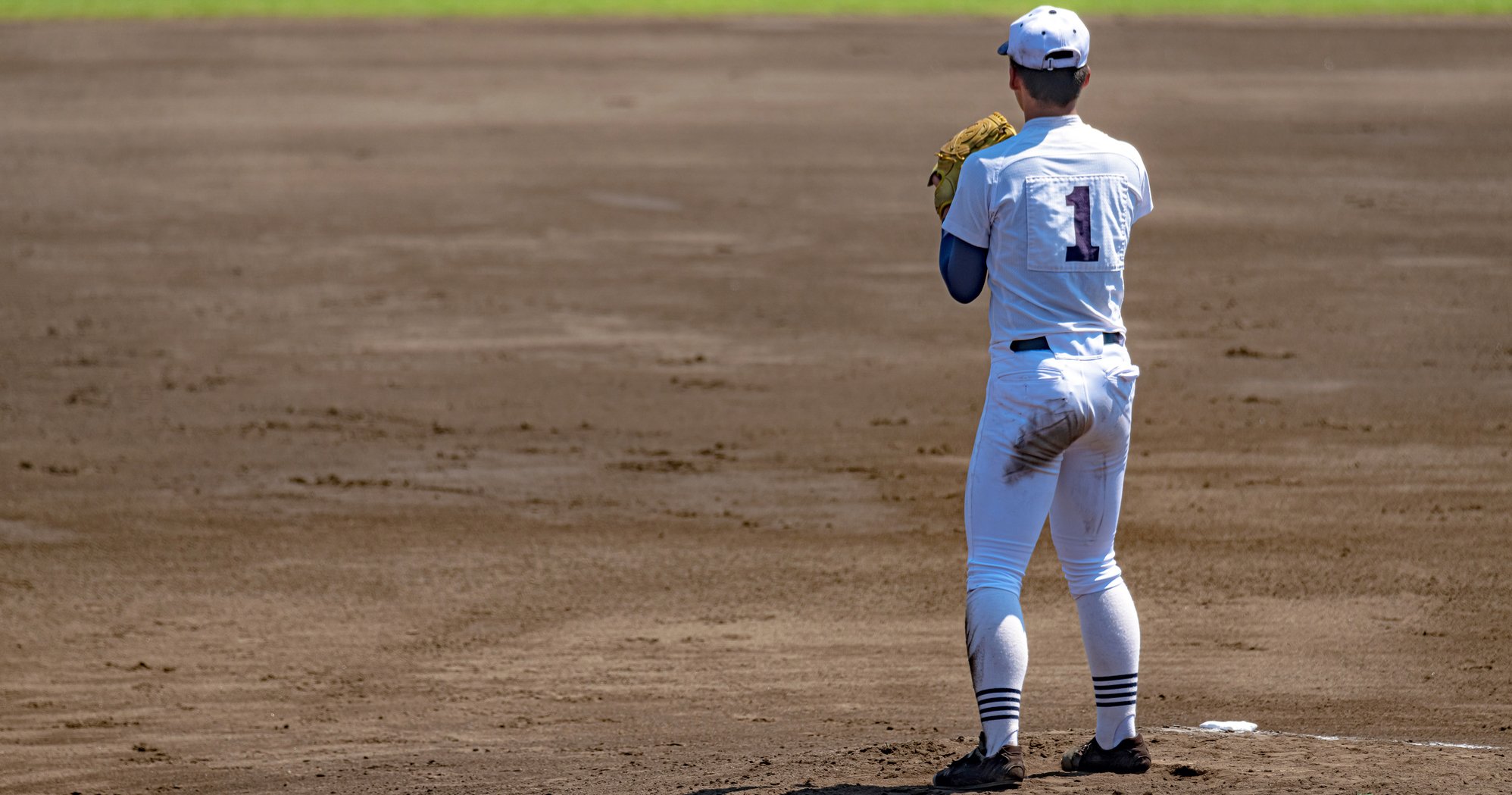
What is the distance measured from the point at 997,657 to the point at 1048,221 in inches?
44.2

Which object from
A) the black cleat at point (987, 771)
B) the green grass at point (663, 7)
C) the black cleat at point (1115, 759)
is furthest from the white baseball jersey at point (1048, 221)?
the green grass at point (663, 7)

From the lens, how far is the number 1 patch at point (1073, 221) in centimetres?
428

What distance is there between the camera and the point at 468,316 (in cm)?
1209

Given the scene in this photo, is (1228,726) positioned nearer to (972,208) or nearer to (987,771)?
(987,771)

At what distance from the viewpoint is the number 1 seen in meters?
4.31

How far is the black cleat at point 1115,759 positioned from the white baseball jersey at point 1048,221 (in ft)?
3.74

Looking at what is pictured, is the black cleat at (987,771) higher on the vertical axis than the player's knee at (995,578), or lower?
lower

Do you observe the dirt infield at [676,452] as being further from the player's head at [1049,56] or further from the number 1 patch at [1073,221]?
the player's head at [1049,56]

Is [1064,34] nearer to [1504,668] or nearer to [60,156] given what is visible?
[1504,668]

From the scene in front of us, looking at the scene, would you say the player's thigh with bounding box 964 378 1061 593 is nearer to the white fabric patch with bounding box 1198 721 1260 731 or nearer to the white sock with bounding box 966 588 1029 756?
the white sock with bounding box 966 588 1029 756

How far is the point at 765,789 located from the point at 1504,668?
314 cm

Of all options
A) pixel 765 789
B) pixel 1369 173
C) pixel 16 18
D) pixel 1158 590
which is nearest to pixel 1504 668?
pixel 1158 590

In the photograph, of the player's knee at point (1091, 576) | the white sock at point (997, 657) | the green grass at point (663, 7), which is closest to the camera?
the white sock at point (997, 657)

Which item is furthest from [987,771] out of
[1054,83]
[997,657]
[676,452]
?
[676,452]
